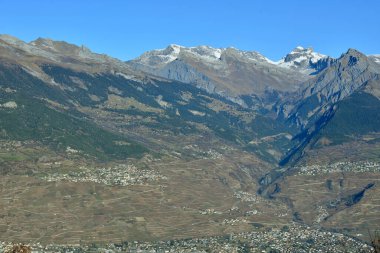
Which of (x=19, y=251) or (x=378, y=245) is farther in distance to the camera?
(x=19, y=251)
